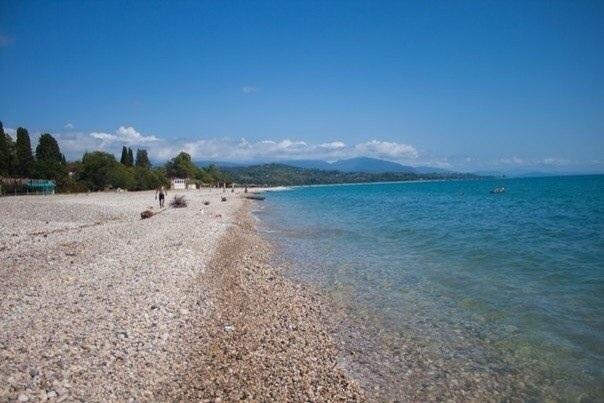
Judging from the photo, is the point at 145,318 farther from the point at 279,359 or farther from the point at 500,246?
the point at 500,246

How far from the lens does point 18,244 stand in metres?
19.1

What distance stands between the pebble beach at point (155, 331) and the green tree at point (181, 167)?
123454mm

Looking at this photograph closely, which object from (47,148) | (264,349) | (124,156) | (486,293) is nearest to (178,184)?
(124,156)

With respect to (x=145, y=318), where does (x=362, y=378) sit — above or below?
below

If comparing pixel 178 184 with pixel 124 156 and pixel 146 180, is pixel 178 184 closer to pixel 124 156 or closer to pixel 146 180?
pixel 124 156

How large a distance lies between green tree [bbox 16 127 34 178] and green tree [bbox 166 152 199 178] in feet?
184

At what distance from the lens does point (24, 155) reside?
263ft

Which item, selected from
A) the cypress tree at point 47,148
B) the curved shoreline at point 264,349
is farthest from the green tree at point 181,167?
the curved shoreline at point 264,349

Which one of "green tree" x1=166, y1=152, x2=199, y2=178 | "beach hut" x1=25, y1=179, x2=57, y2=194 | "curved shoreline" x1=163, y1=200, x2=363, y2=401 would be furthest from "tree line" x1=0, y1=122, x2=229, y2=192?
"curved shoreline" x1=163, y1=200, x2=363, y2=401

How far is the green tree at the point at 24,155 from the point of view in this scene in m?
78.4

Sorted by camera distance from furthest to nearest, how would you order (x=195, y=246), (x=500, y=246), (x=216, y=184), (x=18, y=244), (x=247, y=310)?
(x=216, y=184) → (x=500, y=246) → (x=195, y=246) → (x=18, y=244) → (x=247, y=310)

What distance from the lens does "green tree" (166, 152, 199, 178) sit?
138125 mm

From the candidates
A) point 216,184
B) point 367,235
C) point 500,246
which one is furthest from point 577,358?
point 216,184

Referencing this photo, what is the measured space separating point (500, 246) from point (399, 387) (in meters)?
18.8
